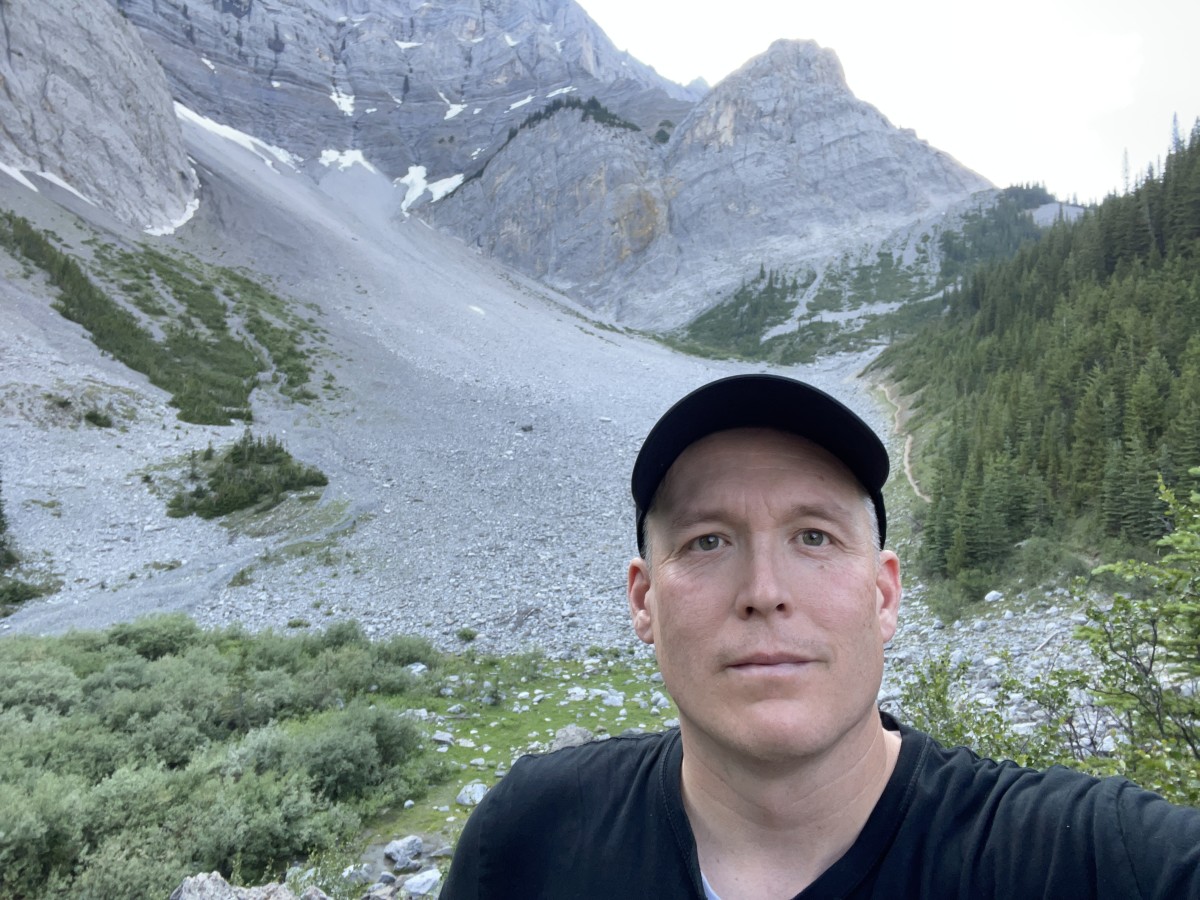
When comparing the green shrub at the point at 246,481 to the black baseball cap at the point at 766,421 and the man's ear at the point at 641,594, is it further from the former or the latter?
the black baseball cap at the point at 766,421

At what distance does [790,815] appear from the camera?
159 centimetres

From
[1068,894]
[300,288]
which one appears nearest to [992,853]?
[1068,894]

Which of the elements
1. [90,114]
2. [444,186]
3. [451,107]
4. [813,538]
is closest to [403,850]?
[813,538]

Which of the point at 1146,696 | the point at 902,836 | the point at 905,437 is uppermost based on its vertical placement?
the point at 905,437

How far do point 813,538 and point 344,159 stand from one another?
118 m

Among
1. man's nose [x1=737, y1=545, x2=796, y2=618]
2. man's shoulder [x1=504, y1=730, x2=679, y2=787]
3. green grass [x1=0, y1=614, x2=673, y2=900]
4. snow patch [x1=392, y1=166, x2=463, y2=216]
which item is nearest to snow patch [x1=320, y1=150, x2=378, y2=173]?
snow patch [x1=392, y1=166, x2=463, y2=216]

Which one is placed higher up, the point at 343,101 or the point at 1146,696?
the point at 343,101

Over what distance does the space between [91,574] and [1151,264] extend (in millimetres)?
35893

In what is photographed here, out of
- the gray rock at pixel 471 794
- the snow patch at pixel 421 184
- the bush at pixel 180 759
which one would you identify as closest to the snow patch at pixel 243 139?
the snow patch at pixel 421 184

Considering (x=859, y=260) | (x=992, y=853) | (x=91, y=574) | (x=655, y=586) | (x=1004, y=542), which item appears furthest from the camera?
(x=859, y=260)

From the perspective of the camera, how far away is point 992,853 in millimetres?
1457

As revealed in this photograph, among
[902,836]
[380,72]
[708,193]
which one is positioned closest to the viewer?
[902,836]

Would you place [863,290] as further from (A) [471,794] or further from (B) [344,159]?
(A) [471,794]

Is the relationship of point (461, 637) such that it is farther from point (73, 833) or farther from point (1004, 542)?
point (1004, 542)
